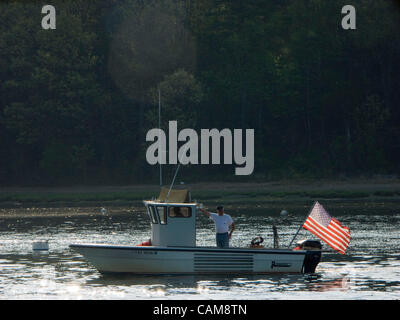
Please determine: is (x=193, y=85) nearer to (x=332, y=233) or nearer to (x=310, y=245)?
(x=310, y=245)

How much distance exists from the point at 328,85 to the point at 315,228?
65019mm

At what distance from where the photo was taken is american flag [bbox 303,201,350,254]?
114 ft

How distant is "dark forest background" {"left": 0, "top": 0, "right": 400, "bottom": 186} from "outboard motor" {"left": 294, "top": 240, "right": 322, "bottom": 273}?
56.8 m

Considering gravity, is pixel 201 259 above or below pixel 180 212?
below

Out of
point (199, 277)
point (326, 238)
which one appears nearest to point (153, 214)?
point (199, 277)

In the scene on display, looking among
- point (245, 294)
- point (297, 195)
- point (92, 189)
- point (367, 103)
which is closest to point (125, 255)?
point (245, 294)

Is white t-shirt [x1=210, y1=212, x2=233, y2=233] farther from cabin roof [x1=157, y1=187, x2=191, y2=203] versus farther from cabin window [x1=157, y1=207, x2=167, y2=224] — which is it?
cabin window [x1=157, y1=207, x2=167, y2=224]

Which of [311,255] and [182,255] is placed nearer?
[182,255]

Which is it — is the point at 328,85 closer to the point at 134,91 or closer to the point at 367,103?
the point at 367,103

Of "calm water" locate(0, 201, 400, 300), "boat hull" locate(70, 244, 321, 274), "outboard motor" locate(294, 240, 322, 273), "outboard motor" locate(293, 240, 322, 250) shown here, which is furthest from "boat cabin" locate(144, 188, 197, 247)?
"outboard motor" locate(294, 240, 322, 273)

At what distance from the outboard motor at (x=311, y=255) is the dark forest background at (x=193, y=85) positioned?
Result: 5676 centimetres

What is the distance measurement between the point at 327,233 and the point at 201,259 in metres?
5.20

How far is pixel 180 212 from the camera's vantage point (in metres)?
35.2

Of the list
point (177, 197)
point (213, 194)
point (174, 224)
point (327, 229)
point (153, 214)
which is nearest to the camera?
point (174, 224)
